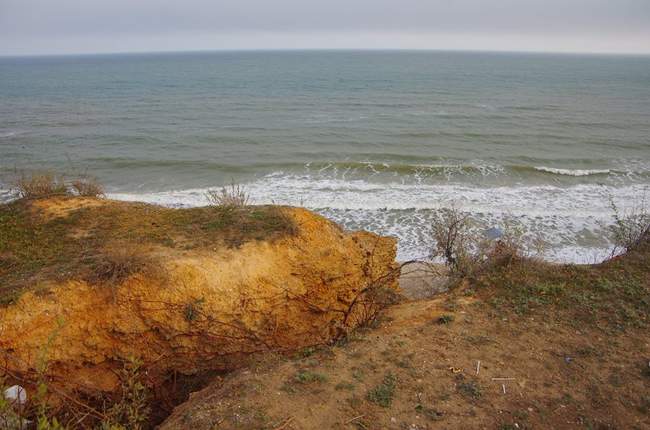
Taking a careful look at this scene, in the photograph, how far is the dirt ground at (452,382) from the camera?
5000 millimetres

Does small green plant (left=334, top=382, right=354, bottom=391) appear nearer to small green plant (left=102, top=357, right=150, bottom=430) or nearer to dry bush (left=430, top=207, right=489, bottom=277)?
small green plant (left=102, top=357, right=150, bottom=430)

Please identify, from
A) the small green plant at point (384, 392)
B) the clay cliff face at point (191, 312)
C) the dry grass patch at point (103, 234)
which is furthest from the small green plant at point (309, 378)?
the dry grass patch at point (103, 234)

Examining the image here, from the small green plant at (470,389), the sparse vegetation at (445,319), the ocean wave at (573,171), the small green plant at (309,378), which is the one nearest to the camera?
the small green plant at (470,389)

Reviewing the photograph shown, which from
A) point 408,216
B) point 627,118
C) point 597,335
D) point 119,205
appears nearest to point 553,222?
point 408,216

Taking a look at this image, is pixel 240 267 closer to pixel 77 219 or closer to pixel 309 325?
pixel 309 325

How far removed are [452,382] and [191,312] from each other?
3.96 meters

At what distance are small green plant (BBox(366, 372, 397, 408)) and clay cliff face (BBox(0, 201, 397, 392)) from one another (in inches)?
83.7

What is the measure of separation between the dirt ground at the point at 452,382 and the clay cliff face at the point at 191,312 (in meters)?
1.04

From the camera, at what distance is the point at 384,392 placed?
5.40 meters

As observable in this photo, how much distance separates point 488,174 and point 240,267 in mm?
17036

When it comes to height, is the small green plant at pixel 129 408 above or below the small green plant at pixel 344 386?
above

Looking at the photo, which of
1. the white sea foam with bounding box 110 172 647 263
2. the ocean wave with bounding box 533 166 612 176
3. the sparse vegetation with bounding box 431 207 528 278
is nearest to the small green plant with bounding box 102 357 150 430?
the sparse vegetation with bounding box 431 207 528 278

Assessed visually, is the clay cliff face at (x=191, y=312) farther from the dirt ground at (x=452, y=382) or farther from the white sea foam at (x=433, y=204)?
the white sea foam at (x=433, y=204)

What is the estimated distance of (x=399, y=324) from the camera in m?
7.23
